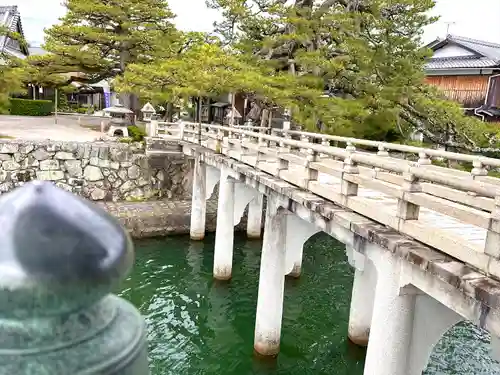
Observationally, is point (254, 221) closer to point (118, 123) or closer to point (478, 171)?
point (118, 123)

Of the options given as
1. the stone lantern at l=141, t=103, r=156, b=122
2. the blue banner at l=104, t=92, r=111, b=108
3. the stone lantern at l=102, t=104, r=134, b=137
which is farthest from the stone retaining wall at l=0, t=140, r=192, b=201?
the blue banner at l=104, t=92, r=111, b=108

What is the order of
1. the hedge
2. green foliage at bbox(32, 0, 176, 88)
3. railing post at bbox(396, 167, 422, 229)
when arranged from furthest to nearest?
the hedge, green foliage at bbox(32, 0, 176, 88), railing post at bbox(396, 167, 422, 229)

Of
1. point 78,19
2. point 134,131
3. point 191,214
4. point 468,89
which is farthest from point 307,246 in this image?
point 468,89

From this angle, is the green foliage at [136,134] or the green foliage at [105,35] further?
the green foliage at [105,35]

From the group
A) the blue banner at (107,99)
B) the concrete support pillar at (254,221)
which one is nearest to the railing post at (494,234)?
the concrete support pillar at (254,221)

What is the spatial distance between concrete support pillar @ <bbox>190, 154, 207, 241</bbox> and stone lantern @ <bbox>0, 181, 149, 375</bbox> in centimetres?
1667

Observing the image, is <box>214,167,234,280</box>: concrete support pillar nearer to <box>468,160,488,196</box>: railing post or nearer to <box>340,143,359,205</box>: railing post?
<box>340,143,359,205</box>: railing post

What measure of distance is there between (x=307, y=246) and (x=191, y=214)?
5.16 metres

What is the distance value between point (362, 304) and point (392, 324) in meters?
5.08

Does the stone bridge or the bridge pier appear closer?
the stone bridge

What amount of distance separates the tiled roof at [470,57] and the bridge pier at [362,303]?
25.4m

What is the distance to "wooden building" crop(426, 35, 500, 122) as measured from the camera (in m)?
29.9

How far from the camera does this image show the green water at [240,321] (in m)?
10.6

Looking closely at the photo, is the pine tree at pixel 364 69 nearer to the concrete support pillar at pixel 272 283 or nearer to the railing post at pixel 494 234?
the concrete support pillar at pixel 272 283
